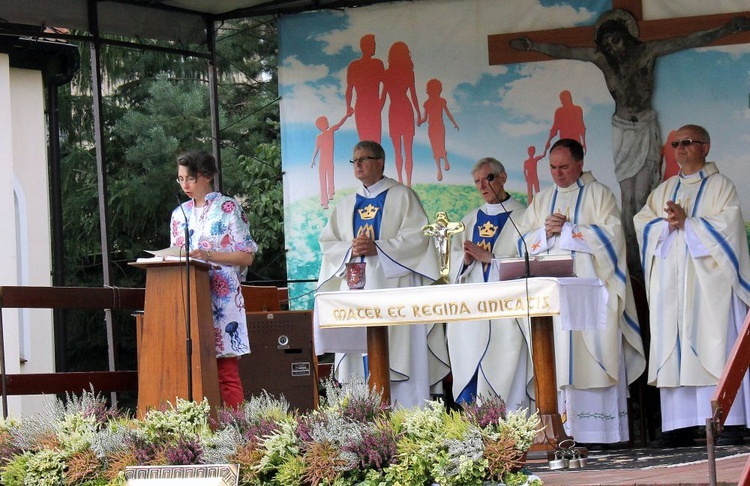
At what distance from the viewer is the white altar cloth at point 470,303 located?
7438mm

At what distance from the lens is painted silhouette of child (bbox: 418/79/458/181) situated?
1103cm

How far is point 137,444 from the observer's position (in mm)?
6367

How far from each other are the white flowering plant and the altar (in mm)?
1317

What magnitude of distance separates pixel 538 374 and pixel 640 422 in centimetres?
270

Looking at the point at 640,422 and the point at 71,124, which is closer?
the point at 640,422

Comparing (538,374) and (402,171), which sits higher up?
(402,171)

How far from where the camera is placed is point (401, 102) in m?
11.1

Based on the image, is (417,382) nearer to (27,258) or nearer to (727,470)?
(727,470)

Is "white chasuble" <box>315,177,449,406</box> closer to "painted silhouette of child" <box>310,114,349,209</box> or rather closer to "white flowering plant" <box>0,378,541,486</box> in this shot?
"painted silhouette of child" <box>310,114,349,209</box>

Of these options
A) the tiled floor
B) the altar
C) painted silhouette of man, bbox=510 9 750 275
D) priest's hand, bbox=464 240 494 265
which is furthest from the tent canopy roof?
the tiled floor

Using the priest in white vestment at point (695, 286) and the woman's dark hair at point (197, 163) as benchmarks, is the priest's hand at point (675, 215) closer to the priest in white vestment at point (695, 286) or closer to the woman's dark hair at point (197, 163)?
the priest in white vestment at point (695, 286)

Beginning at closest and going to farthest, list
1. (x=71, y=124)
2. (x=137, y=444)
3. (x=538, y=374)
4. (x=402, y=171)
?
(x=137, y=444), (x=538, y=374), (x=402, y=171), (x=71, y=124)

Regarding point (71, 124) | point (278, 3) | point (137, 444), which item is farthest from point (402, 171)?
point (71, 124)

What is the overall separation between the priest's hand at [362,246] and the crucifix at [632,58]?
2487 mm
